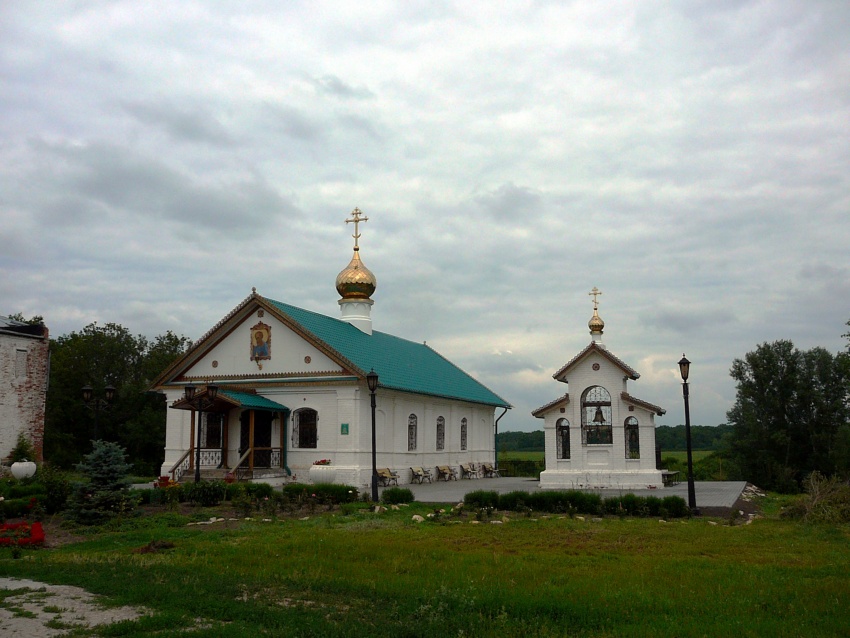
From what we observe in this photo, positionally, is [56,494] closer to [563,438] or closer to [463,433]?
[563,438]

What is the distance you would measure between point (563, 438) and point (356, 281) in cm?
1222

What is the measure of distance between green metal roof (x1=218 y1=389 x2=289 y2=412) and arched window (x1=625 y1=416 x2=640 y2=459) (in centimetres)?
1190

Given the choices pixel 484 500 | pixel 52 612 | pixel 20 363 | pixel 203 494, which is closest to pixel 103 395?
pixel 20 363

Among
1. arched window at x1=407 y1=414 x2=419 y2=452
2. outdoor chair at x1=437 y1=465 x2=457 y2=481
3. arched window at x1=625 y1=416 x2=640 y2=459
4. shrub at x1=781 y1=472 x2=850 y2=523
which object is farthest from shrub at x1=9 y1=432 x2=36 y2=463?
shrub at x1=781 y1=472 x2=850 y2=523

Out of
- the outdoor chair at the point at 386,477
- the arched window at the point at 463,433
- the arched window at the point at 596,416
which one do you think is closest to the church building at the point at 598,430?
the arched window at the point at 596,416

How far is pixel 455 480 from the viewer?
33094mm

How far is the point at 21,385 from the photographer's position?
91.4ft

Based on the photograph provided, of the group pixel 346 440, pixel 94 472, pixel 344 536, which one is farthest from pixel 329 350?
pixel 344 536

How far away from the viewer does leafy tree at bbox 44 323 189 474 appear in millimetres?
47688

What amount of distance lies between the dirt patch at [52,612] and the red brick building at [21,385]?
815 inches

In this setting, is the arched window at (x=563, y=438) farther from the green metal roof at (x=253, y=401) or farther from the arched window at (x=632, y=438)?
the green metal roof at (x=253, y=401)

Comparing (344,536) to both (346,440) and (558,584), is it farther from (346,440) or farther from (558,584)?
(346,440)

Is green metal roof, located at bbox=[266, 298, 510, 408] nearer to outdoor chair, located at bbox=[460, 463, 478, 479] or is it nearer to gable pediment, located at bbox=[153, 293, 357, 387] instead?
gable pediment, located at bbox=[153, 293, 357, 387]

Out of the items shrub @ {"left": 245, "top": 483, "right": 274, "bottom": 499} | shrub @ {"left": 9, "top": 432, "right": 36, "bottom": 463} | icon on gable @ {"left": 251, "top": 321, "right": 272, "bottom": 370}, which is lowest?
shrub @ {"left": 245, "top": 483, "right": 274, "bottom": 499}
